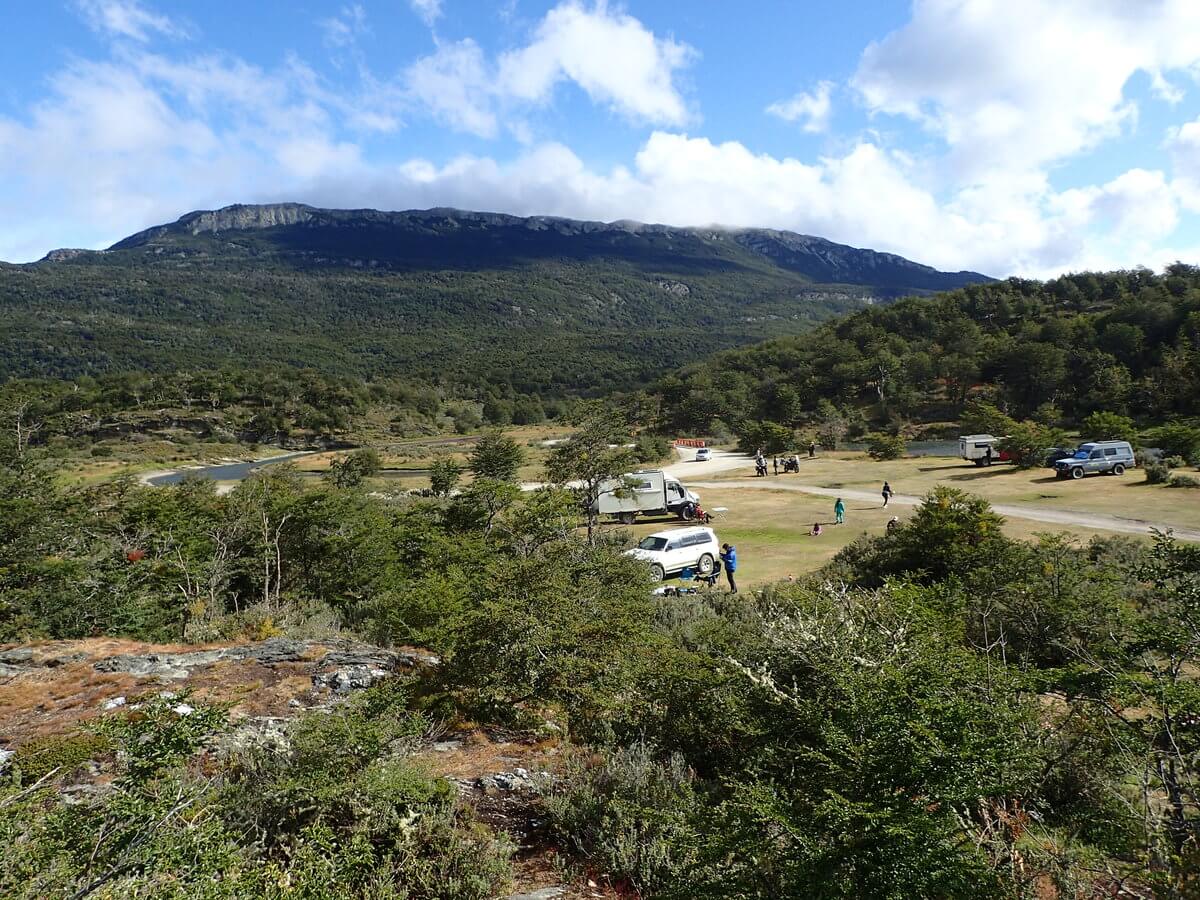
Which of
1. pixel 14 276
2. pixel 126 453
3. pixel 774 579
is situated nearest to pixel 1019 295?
pixel 774 579

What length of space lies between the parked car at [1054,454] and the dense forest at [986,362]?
35.2m

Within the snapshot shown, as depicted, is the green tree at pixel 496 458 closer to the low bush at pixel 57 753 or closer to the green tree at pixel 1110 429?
the low bush at pixel 57 753

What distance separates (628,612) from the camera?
7770 mm

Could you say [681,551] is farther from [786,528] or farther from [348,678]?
[348,678]

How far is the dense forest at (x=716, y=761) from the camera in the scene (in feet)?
9.94

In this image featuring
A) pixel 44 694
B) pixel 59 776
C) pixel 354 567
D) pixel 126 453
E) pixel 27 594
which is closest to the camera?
pixel 59 776

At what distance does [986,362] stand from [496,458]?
73.1m

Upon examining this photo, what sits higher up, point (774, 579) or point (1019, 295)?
point (1019, 295)

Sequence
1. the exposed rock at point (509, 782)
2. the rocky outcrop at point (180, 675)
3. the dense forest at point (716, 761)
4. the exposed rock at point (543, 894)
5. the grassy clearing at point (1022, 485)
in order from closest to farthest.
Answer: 1. the dense forest at point (716, 761)
2. the exposed rock at point (543, 894)
3. the exposed rock at point (509, 782)
4. the rocky outcrop at point (180, 675)
5. the grassy clearing at point (1022, 485)

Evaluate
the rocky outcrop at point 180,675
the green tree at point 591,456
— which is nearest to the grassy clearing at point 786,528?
the green tree at point 591,456

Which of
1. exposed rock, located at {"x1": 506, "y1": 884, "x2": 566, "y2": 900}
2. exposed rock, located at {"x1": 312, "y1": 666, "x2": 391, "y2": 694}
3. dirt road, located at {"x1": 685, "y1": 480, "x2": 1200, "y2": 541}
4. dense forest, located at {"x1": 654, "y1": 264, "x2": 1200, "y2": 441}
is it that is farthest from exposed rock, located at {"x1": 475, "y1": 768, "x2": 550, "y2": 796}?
dense forest, located at {"x1": 654, "y1": 264, "x2": 1200, "y2": 441}

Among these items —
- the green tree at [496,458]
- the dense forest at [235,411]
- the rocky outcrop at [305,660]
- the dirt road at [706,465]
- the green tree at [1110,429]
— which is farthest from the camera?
the dense forest at [235,411]

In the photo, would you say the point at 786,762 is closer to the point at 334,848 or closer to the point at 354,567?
the point at 334,848

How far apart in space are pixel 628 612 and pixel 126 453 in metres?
85.3
